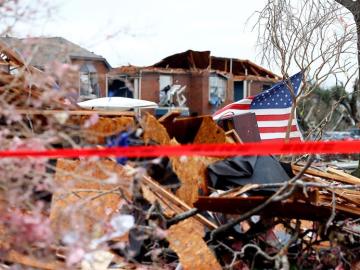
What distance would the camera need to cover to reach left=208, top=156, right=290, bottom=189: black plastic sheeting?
15.1 ft

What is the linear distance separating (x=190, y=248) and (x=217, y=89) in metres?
29.6

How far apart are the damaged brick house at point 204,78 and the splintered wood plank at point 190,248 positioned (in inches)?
974

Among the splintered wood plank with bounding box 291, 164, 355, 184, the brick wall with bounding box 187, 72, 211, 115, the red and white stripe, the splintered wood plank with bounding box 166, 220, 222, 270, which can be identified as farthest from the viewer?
the brick wall with bounding box 187, 72, 211, 115

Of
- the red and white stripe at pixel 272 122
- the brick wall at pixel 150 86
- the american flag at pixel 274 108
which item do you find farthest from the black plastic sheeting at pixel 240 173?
the brick wall at pixel 150 86

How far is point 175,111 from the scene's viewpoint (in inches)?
211

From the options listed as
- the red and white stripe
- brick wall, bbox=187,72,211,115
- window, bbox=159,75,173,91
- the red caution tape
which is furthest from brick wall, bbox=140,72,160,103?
the red caution tape

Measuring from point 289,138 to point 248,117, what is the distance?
738 millimetres

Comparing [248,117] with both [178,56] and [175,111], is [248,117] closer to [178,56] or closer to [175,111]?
[175,111]

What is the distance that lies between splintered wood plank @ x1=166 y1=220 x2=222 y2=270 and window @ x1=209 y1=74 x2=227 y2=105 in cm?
2873

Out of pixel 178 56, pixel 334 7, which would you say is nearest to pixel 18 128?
pixel 334 7

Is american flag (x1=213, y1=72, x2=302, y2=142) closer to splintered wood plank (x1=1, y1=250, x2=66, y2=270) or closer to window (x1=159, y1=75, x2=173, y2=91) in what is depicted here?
splintered wood plank (x1=1, y1=250, x2=66, y2=270)

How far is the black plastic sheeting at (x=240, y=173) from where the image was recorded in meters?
4.60

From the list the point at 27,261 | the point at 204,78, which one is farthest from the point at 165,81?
the point at 27,261

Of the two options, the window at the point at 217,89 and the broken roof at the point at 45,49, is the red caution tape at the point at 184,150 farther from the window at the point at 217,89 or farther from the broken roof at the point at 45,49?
the window at the point at 217,89
